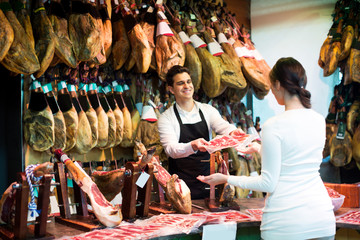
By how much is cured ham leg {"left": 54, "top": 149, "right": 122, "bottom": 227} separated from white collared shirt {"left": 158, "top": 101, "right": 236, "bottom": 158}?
3.57 ft

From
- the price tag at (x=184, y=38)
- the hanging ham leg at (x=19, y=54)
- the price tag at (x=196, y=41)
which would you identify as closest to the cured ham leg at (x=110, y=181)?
the hanging ham leg at (x=19, y=54)

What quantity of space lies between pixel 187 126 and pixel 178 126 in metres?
0.09

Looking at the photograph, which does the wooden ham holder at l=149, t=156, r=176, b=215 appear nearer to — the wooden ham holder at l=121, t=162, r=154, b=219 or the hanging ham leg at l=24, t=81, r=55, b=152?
the wooden ham holder at l=121, t=162, r=154, b=219

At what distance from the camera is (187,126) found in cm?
419

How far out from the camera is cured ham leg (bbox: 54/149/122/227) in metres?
2.61

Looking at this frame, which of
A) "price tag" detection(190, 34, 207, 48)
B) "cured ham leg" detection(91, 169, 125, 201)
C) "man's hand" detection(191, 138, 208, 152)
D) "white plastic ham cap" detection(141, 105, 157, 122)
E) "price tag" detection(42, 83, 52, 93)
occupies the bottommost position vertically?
"cured ham leg" detection(91, 169, 125, 201)

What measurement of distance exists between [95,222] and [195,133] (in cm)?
169

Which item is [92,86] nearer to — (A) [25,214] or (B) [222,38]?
(B) [222,38]

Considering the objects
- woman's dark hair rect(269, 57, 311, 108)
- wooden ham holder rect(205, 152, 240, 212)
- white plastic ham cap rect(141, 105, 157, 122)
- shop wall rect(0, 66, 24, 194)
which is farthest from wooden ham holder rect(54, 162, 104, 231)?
white plastic ham cap rect(141, 105, 157, 122)

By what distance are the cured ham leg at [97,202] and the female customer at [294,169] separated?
0.85 meters

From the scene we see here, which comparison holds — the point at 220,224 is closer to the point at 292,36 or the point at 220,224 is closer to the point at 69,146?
the point at 69,146

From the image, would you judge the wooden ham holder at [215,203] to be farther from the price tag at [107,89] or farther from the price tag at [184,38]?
the price tag at [184,38]

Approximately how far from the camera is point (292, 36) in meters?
6.46

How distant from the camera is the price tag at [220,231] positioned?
2.66m
